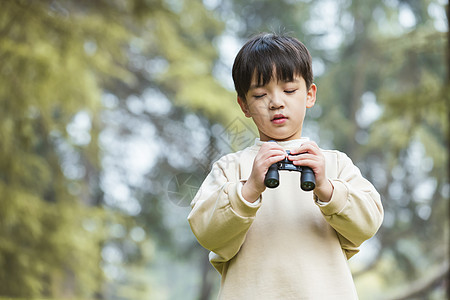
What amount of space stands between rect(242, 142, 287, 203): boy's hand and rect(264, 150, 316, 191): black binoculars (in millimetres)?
16

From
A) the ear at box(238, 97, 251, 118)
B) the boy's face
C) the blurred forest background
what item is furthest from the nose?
the blurred forest background

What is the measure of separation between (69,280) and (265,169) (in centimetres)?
1128

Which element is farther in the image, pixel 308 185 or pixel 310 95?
pixel 310 95

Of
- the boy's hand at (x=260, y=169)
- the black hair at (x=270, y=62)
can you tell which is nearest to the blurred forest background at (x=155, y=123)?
the black hair at (x=270, y=62)

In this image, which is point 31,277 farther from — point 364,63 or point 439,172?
point 364,63

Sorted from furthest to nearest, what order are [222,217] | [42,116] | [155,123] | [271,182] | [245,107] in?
[155,123] < [42,116] < [245,107] < [222,217] < [271,182]

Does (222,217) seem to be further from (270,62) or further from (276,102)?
(270,62)

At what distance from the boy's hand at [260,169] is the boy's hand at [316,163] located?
0.05 meters

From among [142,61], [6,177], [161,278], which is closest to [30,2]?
[6,177]

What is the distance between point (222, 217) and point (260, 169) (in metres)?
0.19

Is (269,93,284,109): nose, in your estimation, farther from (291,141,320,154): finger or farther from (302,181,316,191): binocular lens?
(302,181,316,191): binocular lens

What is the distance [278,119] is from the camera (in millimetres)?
1932

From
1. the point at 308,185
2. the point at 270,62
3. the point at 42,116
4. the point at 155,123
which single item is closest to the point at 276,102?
the point at 270,62

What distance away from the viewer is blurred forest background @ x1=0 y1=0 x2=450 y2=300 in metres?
7.72
